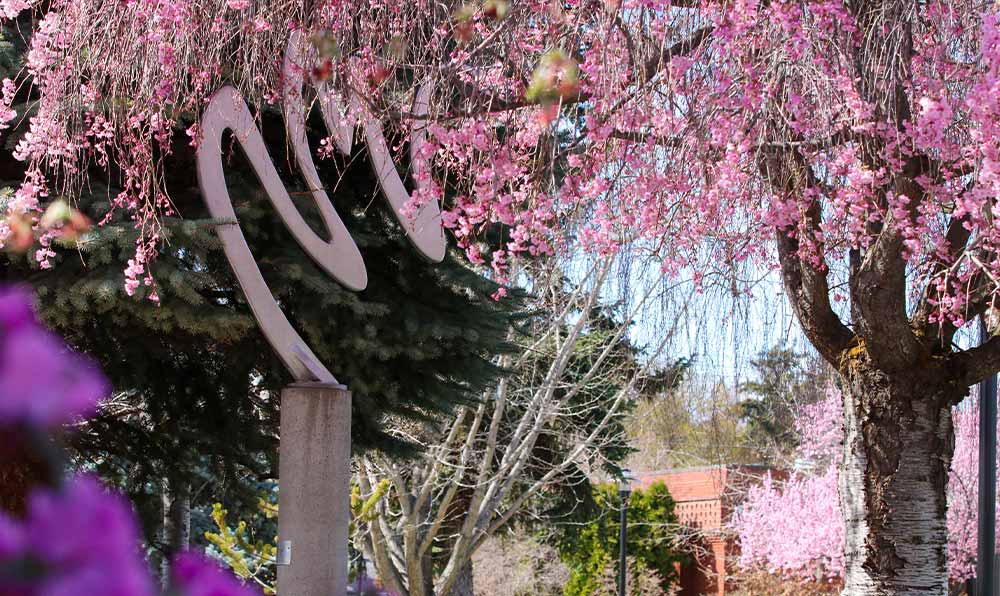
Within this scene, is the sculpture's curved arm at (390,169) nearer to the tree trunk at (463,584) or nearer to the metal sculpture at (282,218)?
the metal sculpture at (282,218)

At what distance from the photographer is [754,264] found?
526 centimetres

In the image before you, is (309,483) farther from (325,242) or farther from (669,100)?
(669,100)

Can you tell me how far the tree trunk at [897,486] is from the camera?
527 centimetres

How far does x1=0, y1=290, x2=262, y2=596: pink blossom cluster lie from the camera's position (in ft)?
1.54

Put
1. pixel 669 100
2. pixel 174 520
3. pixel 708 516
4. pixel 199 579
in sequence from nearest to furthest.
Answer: pixel 199 579 < pixel 669 100 < pixel 174 520 < pixel 708 516

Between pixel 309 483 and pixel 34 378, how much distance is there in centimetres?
711

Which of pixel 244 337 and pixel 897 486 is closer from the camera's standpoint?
pixel 897 486

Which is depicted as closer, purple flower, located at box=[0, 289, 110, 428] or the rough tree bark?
purple flower, located at box=[0, 289, 110, 428]

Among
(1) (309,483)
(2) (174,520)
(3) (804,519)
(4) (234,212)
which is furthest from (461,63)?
(3) (804,519)

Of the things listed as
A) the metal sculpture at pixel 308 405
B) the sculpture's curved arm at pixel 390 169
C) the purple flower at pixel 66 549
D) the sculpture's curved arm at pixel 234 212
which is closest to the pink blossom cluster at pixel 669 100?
the sculpture's curved arm at pixel 390 169

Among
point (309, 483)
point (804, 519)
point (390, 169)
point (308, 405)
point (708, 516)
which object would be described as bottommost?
point (309, 483)

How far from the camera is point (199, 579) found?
1.91ft

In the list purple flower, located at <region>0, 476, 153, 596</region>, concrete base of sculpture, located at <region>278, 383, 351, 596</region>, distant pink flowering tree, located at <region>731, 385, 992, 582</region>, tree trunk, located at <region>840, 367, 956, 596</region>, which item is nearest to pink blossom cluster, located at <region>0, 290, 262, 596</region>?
purple flower, located at <region>0, 476, 153, 596</region>

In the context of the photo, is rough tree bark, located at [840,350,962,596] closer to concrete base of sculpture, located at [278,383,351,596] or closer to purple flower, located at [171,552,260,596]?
concrete base of sculpture, located at [278,383,351,596]
